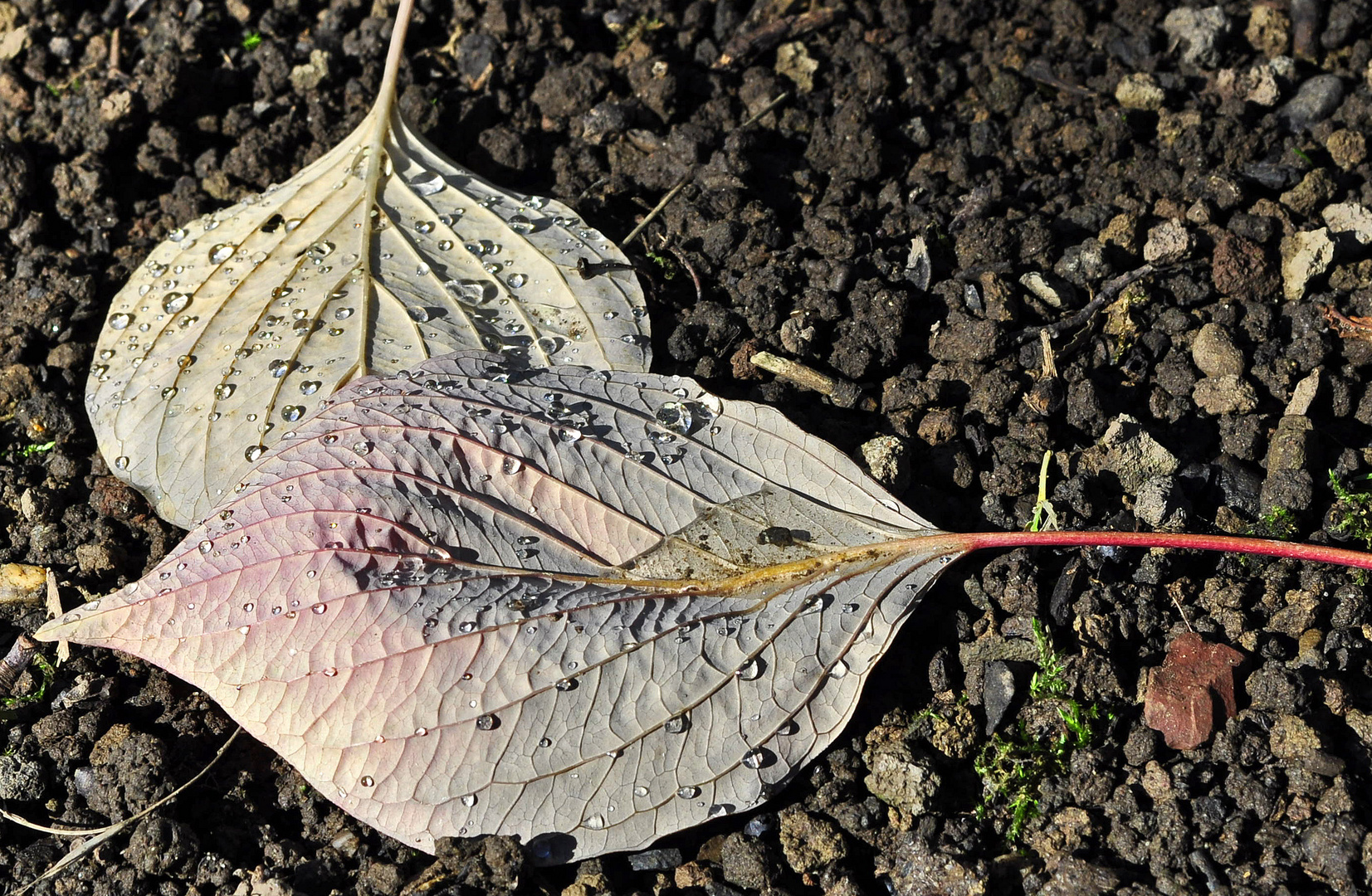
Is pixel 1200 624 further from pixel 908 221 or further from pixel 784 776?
pixel 908 221

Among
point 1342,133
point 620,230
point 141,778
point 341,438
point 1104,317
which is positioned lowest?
point 141,778

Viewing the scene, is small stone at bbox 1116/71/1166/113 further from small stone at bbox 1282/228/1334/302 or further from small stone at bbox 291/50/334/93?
small stone at bbox 291/50/334/93

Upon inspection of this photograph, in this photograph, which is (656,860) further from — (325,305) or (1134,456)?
(325,305)

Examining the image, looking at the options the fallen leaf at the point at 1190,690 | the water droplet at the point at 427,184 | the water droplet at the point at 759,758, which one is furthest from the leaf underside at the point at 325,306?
the fallen leaf at the point at 1190,690

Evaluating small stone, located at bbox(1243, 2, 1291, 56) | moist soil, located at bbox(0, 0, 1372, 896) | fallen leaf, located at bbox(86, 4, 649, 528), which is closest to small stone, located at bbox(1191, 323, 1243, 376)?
moist soil, located at bbox(0, 0, 1372, 896)

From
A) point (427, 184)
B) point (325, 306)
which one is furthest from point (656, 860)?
point (427, 184)

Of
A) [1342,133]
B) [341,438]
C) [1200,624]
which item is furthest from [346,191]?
[1342,133]
